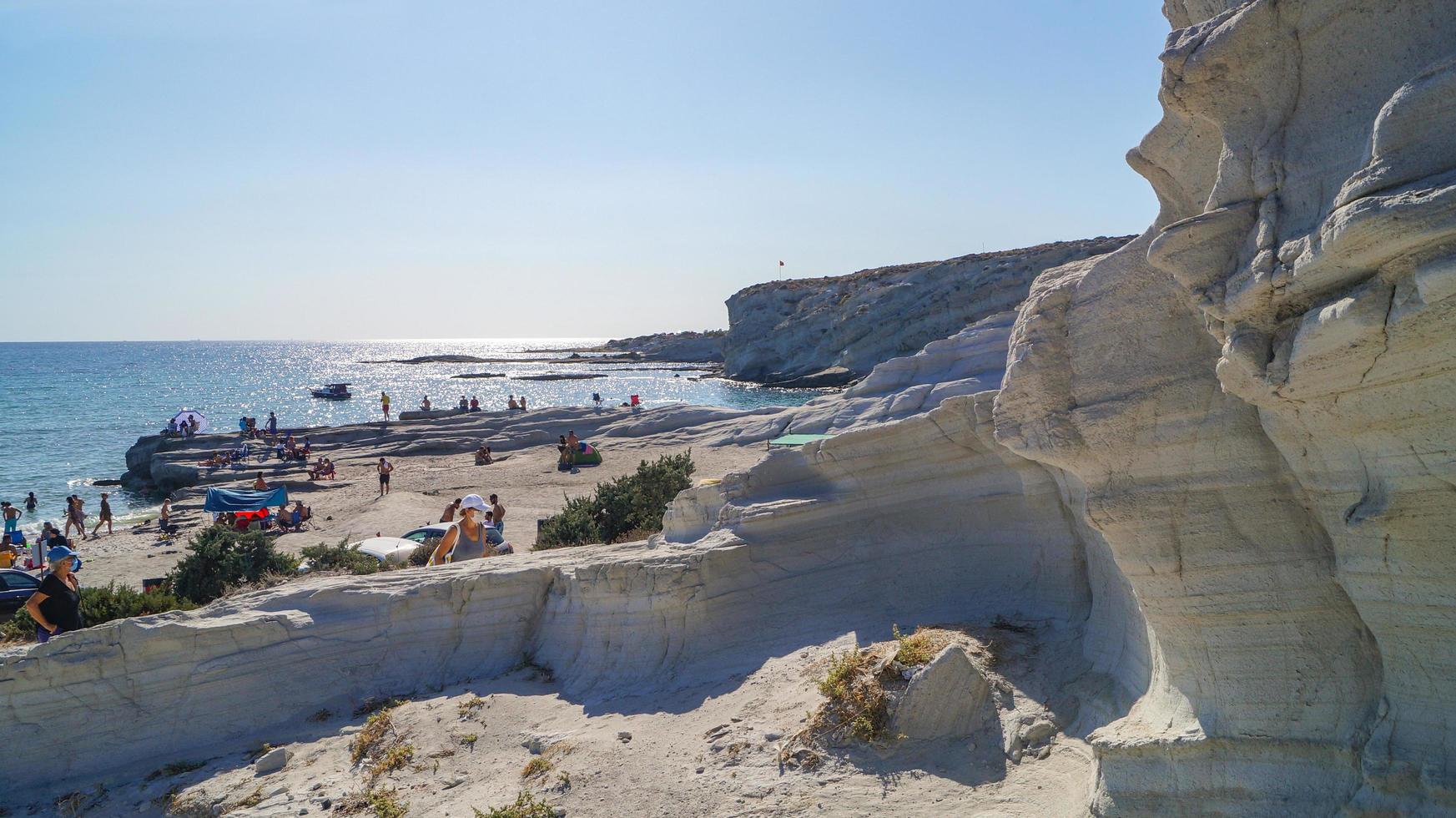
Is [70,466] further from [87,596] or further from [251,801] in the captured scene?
[251,801]

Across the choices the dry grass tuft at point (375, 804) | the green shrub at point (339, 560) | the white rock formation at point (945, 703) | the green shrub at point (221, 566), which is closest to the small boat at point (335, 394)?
the green shrub at point (339, 560)

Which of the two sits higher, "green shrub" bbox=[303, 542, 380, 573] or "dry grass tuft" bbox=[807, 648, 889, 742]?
"green shrub" bbox=[303, 542, 380, 573]

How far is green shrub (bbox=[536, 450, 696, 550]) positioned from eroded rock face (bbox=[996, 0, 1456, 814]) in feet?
32.6

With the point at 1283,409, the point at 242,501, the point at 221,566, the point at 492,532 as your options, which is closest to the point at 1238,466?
the point at 1283,409

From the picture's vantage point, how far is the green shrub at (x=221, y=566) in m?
14.8

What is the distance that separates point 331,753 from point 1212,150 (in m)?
10.0

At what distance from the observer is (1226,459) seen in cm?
545

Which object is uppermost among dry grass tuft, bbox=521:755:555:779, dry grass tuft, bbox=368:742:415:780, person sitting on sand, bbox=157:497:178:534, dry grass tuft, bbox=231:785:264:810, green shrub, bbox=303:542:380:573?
green shrub, bbox=303:542:380:573

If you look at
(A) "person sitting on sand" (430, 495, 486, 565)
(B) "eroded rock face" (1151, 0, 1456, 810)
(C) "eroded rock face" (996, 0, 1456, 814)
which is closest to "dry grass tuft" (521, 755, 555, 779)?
(C) "eroded rock face" (996, 0, 1456, 814)

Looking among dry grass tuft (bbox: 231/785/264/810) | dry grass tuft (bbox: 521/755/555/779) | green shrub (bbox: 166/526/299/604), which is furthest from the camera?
green shrub (bbox: 166/526/299/604)

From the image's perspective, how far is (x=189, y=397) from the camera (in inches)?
3861

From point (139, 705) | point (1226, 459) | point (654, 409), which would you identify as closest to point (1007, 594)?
point (1226, 459)

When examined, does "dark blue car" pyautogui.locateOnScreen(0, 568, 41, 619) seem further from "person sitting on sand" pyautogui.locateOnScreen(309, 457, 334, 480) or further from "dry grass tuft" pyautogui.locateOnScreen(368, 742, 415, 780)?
"person sitting on sand" pyautogui.locateOnScreen(309, 457, 334, 480)

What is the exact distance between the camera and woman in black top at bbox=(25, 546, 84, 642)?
10617mm
